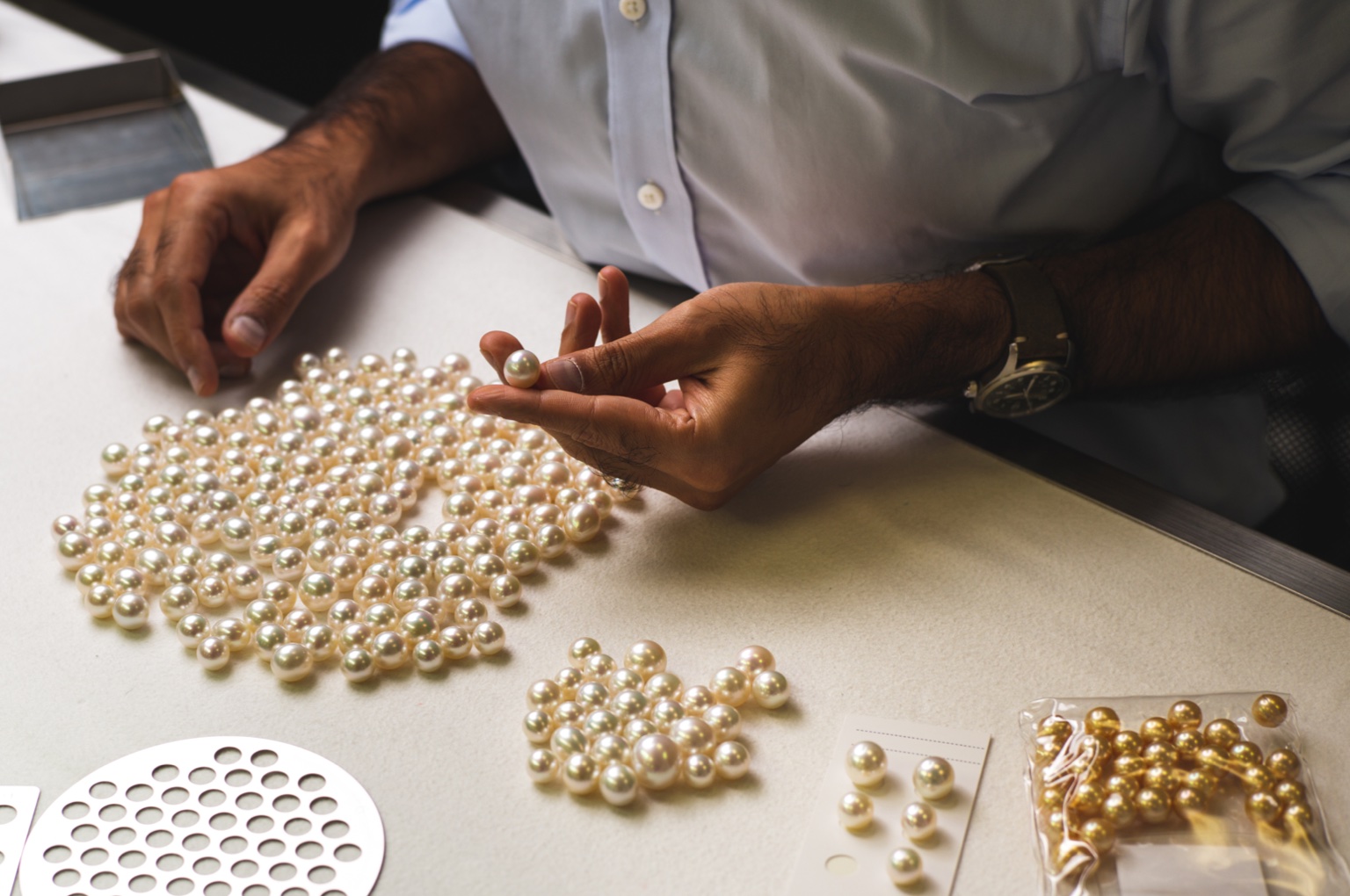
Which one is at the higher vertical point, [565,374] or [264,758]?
[565,374]

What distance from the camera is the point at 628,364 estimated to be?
2.70ft

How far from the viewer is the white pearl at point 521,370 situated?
2.58 feet

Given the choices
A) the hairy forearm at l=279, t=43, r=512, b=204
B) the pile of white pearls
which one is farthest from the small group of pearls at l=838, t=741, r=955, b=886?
the hairy forearm at l=279, t=43, r=512, b=204

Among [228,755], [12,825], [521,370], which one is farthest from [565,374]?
[12,825]

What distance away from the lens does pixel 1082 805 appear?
2.16 feet

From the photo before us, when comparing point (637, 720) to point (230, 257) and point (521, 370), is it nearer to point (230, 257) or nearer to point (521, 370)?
point (521, 370)

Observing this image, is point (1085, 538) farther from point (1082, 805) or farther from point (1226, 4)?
point (1226, 4)

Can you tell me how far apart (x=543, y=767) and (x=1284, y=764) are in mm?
444

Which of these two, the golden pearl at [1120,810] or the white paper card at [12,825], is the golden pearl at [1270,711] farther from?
the white paper card at [12,825]

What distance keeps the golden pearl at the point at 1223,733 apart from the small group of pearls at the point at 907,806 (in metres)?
0.16

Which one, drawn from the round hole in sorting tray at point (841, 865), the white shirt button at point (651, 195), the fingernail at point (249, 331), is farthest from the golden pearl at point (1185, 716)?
the fingernail at point (249, 331)

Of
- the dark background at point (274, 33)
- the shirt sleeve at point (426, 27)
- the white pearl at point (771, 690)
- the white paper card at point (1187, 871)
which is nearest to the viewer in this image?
the white paper card at point (1187, 871)

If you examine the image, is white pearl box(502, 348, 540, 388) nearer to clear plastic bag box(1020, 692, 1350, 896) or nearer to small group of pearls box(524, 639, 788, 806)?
small group of pearls box(524, 639, 788, 806)

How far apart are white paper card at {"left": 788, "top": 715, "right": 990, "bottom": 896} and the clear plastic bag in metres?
0.04
